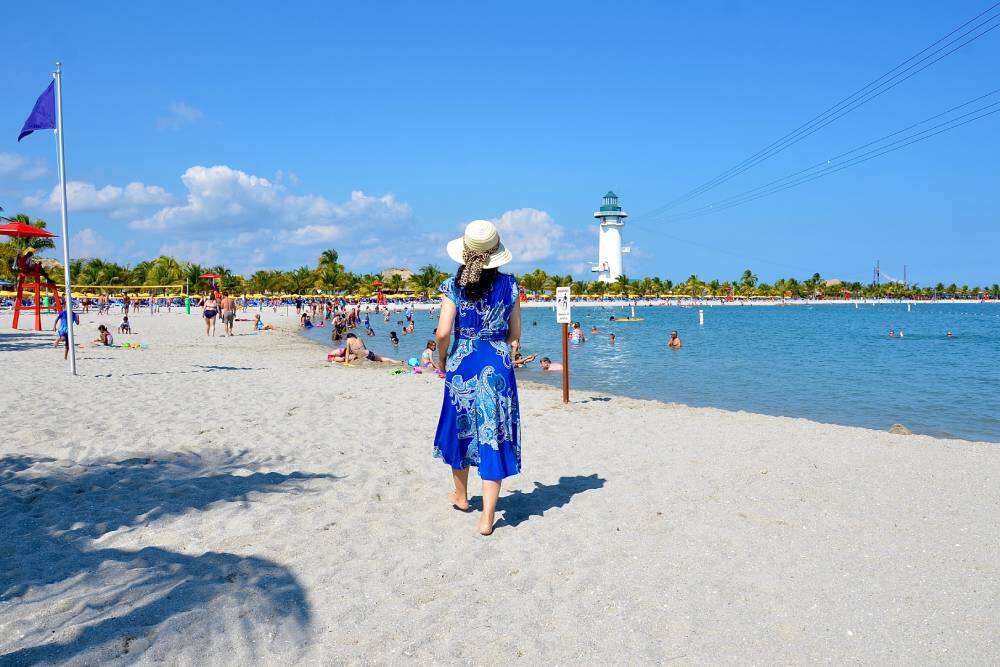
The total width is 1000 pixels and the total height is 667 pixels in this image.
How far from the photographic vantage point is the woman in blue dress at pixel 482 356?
4008mm

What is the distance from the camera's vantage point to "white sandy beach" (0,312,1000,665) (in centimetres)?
292

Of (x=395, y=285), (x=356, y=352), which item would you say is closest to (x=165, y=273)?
(x=395, y=285)

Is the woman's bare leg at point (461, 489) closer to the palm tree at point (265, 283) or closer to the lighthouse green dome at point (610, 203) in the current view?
the palm tree at point (265, 283)

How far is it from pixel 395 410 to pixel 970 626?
22.9 feet

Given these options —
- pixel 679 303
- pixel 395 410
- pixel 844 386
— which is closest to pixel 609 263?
pixel 679 303

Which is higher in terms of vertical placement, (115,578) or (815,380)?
(115,578)

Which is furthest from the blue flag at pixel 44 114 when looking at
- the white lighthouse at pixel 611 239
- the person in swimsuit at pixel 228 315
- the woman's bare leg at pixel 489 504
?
the white lighthouse at pixel 611 239

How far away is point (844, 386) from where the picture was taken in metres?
16.0

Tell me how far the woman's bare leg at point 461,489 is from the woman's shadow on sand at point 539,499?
18 centimetres

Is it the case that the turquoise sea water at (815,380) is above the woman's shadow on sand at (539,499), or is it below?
below

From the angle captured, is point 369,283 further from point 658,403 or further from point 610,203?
point 658,403

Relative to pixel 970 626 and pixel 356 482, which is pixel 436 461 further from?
pixel 970 626

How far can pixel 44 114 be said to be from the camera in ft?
34.6

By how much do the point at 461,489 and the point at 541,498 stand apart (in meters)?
0.87
